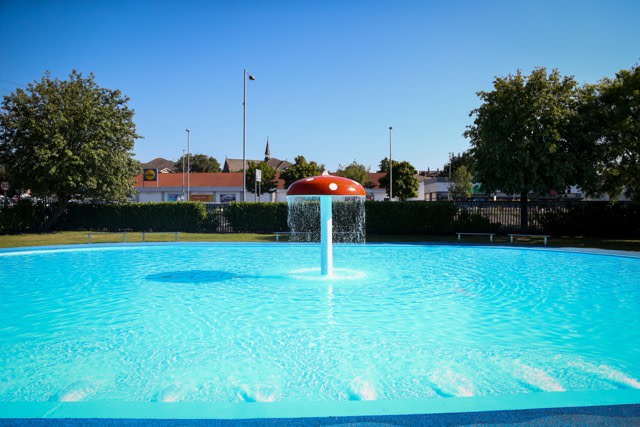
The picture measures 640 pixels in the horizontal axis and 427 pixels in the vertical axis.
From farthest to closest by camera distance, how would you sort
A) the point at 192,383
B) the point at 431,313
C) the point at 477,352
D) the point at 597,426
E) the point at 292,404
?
1. the point at 431,313
2. the point at 477,352
3. the point at 192,383
4. the point at 292,404
5. the point at 597,426

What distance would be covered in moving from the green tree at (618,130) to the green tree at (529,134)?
128cm

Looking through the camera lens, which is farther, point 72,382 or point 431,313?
point 431,313

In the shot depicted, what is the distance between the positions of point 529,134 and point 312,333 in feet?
69.8

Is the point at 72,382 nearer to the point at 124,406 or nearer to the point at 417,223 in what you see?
the point at 124,406

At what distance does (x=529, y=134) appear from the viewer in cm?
2470

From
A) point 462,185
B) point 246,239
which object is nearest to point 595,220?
point 246,239

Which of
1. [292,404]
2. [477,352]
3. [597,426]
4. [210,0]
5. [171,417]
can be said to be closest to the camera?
[597,426]

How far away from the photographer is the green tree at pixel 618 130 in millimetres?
22250

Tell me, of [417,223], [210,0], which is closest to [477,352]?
[210,0]

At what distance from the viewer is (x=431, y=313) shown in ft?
29.8

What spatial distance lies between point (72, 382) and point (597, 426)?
5390 mm

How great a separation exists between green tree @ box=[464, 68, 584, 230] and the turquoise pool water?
9.62 m

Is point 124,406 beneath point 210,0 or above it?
beneath

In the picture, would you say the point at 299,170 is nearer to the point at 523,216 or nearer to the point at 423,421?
the point at 523,216
